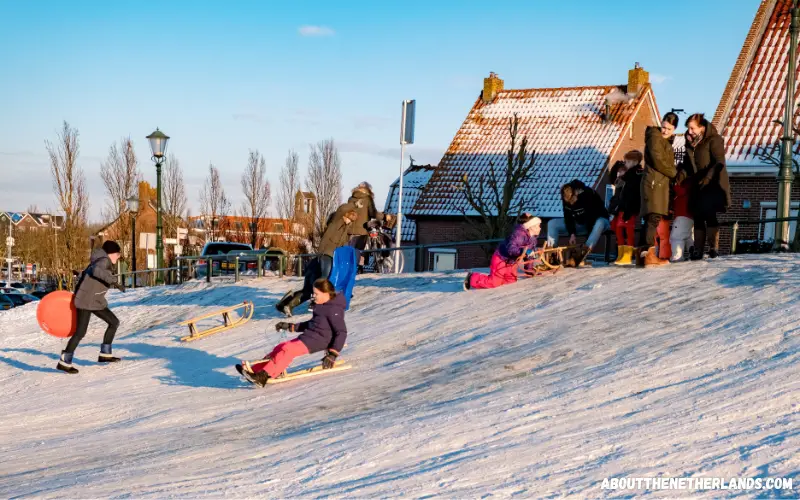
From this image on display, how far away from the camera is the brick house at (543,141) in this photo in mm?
37469

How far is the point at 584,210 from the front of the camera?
14.3m

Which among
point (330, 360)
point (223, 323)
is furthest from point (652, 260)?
point (223, 323)

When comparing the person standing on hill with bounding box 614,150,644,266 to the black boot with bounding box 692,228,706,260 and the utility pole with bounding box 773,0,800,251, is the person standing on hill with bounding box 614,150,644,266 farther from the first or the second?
the utility pole with bounding box 773,0,800,251

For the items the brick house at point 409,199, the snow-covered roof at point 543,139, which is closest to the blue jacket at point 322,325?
the brick house at point 409,199

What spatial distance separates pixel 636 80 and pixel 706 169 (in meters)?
28.5

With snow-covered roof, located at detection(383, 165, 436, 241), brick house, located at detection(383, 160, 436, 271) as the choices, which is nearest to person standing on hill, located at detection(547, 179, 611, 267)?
brick house, located at detection(383, 160, 436, 271)

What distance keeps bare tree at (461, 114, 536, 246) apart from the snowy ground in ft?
64.6

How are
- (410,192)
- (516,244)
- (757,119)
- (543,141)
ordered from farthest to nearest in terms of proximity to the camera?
(410,192), (543,141), (757,119), (516,244)

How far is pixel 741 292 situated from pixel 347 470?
6393 millimetres

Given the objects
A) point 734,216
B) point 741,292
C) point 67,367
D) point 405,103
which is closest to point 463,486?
point 741,292

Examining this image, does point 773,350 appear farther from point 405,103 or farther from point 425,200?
point 425,200

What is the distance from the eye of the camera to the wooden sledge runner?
32.2 ft

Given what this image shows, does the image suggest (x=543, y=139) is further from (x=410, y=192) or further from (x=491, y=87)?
(x=410, y=192)

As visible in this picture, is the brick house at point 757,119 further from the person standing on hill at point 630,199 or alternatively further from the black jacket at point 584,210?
the person standing on hill at point 630,199
